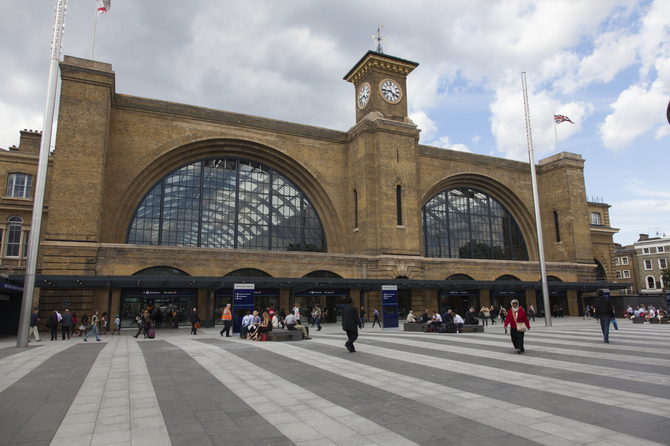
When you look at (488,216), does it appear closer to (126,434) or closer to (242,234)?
(242,234)

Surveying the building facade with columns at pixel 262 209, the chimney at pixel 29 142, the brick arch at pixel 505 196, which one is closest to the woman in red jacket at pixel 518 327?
the building facade with columns at pixel 262 209

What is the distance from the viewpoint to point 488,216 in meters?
43.6

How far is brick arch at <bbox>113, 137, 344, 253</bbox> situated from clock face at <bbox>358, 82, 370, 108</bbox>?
7.91 metres

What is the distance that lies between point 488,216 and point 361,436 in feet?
137

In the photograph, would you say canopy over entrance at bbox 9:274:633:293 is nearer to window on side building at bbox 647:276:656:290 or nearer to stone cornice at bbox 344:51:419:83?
stone cornice at bbox 344:51:419:83

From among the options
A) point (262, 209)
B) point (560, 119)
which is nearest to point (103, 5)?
point (262, 209)

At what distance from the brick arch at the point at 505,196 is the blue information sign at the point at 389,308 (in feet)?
64.3

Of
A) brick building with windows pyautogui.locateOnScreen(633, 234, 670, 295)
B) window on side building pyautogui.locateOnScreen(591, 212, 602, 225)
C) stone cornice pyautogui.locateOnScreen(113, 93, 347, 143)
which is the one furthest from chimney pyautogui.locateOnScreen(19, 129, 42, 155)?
brick building with windows pyautogui.locateOnScreen(633, 234, 670, 295)

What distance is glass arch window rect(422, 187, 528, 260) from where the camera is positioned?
40.3 meters

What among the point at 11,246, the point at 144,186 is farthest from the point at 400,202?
the point at 11,246

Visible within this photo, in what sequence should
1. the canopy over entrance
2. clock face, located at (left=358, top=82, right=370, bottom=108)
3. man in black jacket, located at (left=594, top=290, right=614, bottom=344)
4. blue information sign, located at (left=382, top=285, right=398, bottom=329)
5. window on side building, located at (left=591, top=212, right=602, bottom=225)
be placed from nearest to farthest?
man in black jacket, located at (left=594, top=290, right=614, bottom=344) → blue information sign, located at (left=382, top=285, right=398, bottom=329) → the canopy over entrance → clock face, located at (left=358, top=82, right=370, bottom=108) → window on side building, located at (left=591, top=212, right=602, bottom=225)

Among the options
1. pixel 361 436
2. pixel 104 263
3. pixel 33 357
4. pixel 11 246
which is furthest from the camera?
pixel 11 246

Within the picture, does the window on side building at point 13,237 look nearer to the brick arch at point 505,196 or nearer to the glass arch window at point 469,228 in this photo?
the glass arch window at point 469,228

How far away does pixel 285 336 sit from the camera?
588 inches
